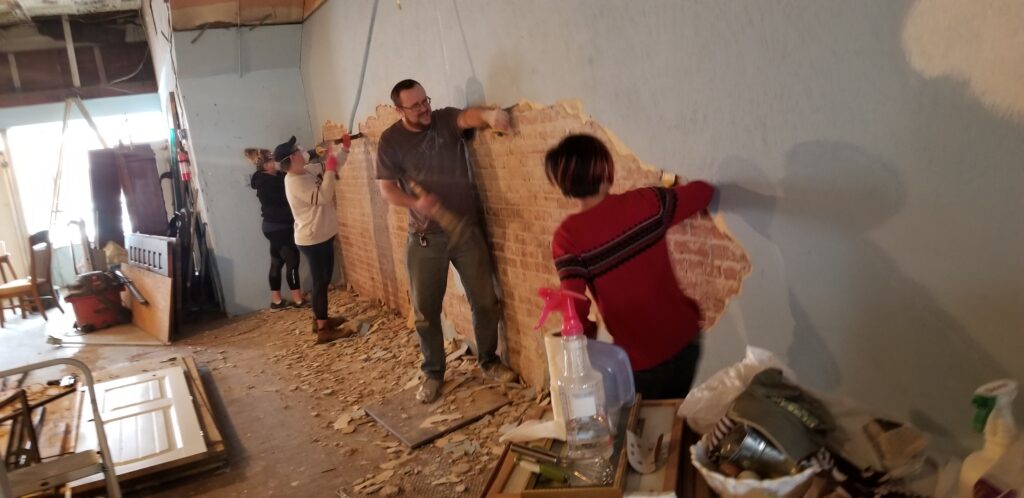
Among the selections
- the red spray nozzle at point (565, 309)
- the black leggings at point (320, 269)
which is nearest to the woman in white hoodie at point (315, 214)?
the black leggings at point (320, 269)

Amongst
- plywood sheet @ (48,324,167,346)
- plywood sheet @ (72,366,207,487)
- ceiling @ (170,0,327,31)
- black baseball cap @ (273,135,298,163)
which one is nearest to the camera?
plywood sheet @ (72,366,207,487)

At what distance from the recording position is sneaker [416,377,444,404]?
3969 mm

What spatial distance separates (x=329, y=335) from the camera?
18.2 ft

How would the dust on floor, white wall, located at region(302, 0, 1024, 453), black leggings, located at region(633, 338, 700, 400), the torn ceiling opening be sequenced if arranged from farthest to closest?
the torn ceiling opening < the dust on floor < black leggings, located at region(633, 338, 700, 400) < white wall, located at region(302, 0, 1024, 453)

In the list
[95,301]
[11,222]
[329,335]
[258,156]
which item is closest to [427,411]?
[329,335]

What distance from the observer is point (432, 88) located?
164 inches

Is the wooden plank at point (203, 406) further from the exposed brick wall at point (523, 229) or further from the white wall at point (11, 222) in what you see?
the white wall at point (11, 222)

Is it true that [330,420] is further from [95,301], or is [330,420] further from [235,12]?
[95,301]

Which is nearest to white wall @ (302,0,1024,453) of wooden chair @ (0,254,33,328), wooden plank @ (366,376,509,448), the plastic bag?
the plastic bag

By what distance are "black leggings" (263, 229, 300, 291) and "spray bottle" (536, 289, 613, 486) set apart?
5.43 metres

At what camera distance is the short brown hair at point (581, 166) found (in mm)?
1913

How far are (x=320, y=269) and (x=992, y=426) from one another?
192 inches

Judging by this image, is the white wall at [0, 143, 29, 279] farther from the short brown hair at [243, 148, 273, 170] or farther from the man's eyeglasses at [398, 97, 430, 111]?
the man's eyeglasses at [398, 97, 430, 111]

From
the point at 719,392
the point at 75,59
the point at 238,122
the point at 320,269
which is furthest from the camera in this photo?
the point at 75,59
